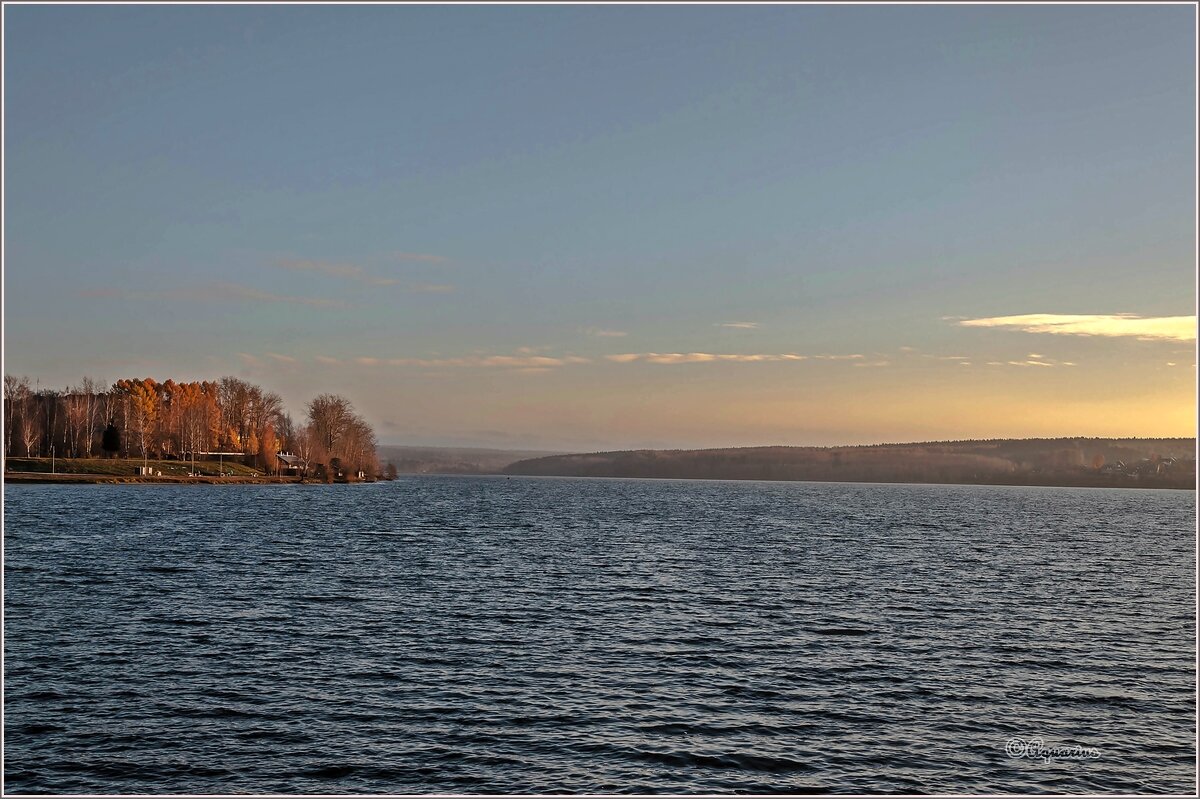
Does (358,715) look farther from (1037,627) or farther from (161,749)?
(1037,627)

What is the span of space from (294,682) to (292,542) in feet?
173

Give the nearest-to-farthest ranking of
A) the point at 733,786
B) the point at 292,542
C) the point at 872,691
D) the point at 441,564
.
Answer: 1. the point at 733,786
2. the point at 872,691
3. the point at 441,564
4. the point at 292,542

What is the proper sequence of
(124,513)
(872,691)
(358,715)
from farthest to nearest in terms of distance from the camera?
(124,513) < (872,691) < (358,715)

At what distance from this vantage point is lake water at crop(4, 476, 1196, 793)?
25734 mm

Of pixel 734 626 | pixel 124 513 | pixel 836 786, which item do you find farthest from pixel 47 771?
pixel 124 513

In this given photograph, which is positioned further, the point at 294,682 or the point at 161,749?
the point at 294,682

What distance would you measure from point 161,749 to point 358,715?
5.77 metres

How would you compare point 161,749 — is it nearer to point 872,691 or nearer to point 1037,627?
point 872,691

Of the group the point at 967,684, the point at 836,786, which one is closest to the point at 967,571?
the point at 967,684

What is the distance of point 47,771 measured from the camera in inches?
986

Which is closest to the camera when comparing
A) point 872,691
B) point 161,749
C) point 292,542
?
point 161,749

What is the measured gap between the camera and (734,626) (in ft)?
145

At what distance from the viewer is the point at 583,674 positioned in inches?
1366

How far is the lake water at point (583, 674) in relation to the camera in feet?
84.4
